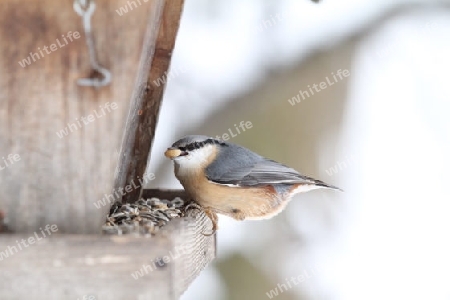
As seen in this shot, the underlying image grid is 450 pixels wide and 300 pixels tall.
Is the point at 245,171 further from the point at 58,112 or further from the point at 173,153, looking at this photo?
the point at 58,112

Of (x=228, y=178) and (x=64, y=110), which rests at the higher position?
(x=64, y=110)

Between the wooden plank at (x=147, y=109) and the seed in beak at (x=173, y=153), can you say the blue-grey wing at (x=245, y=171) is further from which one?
the wooden plank at (x=147, y=109)

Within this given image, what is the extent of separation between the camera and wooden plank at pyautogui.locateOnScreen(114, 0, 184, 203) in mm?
2779

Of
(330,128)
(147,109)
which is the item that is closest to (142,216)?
(147,109)

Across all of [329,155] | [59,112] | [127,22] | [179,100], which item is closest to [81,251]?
[59,112]

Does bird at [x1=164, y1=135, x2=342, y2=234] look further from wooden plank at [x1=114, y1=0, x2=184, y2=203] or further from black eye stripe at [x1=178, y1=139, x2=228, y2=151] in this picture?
wooden plank at [x1=114, y1=0, x2=184, y2=203]

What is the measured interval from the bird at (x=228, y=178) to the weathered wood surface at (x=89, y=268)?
1.30 meters

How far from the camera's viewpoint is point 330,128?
4879 mm

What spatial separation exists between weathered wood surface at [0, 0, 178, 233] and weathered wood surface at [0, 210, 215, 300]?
21cm

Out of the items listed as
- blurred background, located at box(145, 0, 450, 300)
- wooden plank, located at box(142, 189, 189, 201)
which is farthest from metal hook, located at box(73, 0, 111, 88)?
blurred background, located at box(145, 0, 450, 300)

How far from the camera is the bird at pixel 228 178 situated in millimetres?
3086

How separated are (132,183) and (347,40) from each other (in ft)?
7.55

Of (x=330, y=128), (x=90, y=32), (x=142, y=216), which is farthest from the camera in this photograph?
(x=330, y=128)

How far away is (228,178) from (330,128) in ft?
6.44
